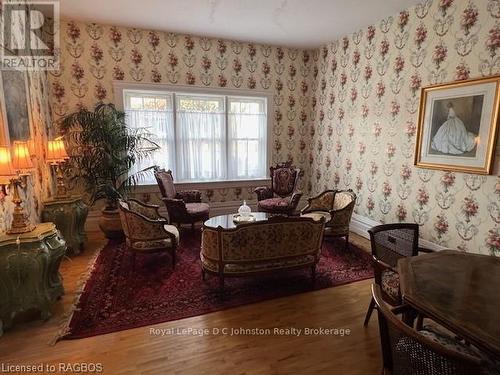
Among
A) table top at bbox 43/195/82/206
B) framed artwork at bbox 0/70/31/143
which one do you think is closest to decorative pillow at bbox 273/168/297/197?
table top at bbox 43/195/82/206

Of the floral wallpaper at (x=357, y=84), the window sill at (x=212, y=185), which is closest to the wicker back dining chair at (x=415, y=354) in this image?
the floral wallpaper at (x=357, y=84)

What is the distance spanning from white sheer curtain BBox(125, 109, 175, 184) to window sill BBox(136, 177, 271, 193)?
0.14 metres

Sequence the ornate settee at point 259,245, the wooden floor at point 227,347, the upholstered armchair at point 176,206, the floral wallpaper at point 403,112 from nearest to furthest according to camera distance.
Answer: the wooden floor at point 227,347
the ornate settee at point 259,245
the floral wallpaper at point 403,112
the upholstered armchair at point 176,206

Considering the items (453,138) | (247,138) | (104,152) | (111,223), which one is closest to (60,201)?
(111,223)

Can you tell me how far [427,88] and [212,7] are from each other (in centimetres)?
282

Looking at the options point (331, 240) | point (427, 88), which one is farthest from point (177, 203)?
point (427, 88)

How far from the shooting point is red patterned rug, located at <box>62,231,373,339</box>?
8.05ft

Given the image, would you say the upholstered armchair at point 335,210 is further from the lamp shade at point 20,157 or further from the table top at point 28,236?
the lamp shade at point 20,157

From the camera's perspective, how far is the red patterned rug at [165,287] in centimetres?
246

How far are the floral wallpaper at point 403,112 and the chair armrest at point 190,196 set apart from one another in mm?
2424

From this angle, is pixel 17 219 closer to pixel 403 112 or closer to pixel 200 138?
pixel 200 138

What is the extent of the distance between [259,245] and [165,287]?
109 centimetres

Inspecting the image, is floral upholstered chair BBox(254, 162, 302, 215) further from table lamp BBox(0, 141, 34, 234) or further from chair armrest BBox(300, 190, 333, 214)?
A: table lamp BBox(0, 141, 34, 234)

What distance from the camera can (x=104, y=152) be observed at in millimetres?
4082
